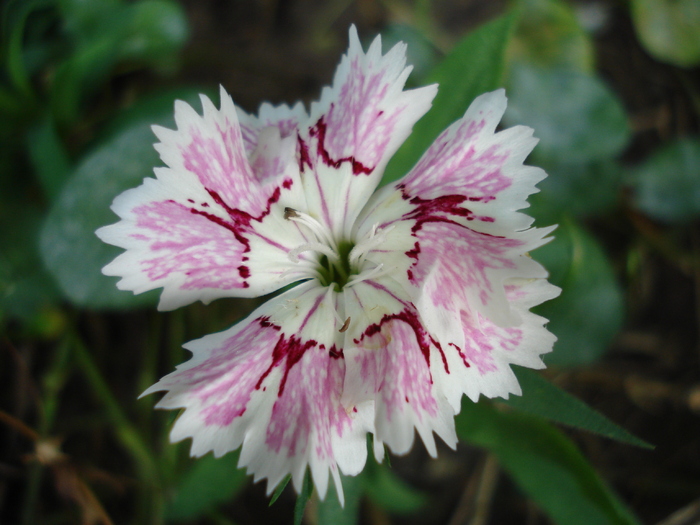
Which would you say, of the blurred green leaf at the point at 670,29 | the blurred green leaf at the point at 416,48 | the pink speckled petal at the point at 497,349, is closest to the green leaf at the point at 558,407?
the pink speckled petal at the point at 497,349

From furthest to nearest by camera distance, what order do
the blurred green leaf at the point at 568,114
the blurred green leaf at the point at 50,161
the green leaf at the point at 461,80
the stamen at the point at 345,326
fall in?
the blurred green leaf at the point at 568,114, the blurred green leaf at the point at 50,161, the green leaf at the point at 461,80, the stamen at the point at 345,326

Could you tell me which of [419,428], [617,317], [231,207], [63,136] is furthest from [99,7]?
[617,317]

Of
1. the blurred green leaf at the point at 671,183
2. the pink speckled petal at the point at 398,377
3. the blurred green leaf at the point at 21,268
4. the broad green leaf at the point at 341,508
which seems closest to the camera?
the pink speckled petal at the point at 398,377

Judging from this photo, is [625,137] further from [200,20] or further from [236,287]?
[200,20]

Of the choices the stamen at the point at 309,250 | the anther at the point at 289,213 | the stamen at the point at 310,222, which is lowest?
the stamen at the point at 309,250

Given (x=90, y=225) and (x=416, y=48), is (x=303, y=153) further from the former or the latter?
(x=416, y=48)

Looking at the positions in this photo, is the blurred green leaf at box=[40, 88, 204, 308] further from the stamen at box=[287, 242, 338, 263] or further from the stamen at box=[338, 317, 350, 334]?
the stamen at box=[338, 317, 350, 334]

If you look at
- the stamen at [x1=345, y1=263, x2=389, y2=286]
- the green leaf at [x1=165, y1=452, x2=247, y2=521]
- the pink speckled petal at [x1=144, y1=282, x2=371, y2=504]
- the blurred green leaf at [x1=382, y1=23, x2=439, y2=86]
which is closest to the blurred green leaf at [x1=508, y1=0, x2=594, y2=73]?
the blurred green leaf at [x1=382, y1=23, x2=439, y2=86]

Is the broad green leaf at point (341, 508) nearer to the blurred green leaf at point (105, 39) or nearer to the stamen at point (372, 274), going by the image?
the stamen at point (372, 274)
